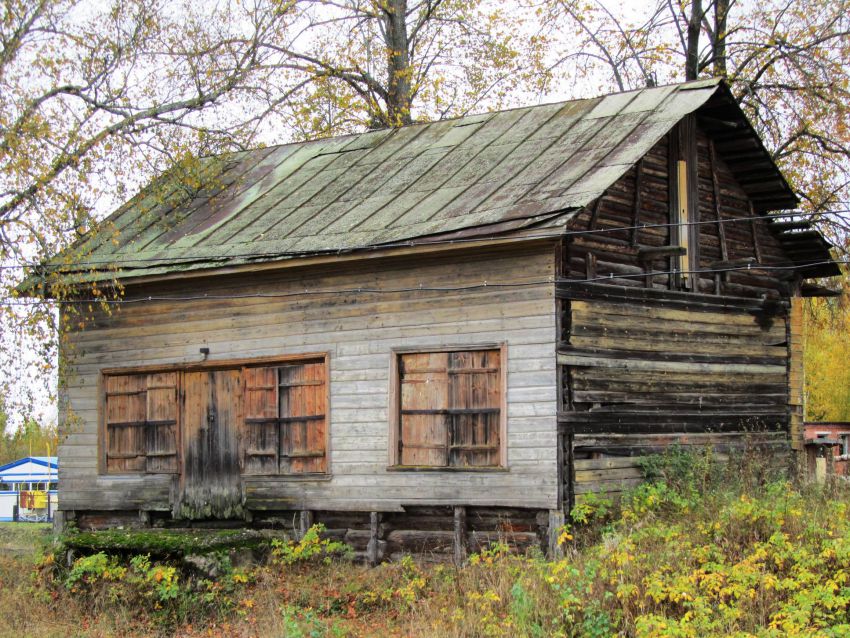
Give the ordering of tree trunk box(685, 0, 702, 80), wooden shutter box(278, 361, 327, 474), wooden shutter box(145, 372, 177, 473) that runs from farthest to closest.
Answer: tree trunk box(685, 0, 702, 80) → wooden shutter box(145, 372, 177, 473) → wooden shutter box(278, 361, 327, 474)

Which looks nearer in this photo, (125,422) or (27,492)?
(125,422)

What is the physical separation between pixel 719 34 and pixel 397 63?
24.3ft

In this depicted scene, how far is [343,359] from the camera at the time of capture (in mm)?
14234

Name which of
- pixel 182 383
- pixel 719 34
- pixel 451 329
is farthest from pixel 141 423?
pixel 719 34

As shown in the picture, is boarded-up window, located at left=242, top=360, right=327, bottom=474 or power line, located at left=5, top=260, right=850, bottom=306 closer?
power line, located at left=5, top=260, right=850, bottom=306

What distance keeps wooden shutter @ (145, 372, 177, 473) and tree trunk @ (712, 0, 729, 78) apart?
12.9 metres

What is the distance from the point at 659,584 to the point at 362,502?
17.1 ft

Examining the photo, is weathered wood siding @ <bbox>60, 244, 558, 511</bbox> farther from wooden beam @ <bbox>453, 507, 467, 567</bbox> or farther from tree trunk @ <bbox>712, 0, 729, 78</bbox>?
tree trunk @ <bbox>712, 0, 729, 78</bbox>

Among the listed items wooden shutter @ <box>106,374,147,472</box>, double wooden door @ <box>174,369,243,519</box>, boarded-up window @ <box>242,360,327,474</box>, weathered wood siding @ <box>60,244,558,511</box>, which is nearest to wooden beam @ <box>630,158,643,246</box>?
weathered wood siding @ <box>60,244,558,511</box>

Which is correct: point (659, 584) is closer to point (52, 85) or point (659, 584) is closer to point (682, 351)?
point (682, 351)

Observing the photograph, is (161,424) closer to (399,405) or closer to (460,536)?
(399,405)

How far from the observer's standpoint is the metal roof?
13445mm

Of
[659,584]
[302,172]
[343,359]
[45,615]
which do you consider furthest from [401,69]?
[659,584]

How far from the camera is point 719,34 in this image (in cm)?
2289
